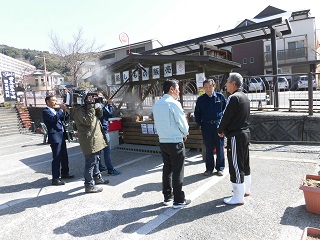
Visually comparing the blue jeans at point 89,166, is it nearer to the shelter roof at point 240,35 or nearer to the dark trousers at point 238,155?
the dark trousers at point 238,155

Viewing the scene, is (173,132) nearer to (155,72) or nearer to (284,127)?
(155,72)

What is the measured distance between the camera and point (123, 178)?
5148mm

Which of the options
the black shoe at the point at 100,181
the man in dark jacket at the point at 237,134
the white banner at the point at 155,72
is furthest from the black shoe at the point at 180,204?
the white banner at the point at 155,72

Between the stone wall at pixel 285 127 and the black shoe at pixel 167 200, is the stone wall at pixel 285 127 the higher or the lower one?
the higher one

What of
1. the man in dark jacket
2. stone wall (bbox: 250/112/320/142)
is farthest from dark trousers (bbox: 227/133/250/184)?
stone wall (bbox: 250/112/320/142)

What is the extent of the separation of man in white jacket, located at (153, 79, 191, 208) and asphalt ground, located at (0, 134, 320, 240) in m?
0.40

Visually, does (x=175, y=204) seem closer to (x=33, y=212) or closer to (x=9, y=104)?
(x=33, y=212)

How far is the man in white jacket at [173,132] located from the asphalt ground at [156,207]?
1.30ft

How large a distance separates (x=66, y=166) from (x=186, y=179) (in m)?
2.59

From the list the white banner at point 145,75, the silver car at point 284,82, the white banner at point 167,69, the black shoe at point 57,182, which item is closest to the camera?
the black shoe at point 57,182

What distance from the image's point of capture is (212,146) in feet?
16.4

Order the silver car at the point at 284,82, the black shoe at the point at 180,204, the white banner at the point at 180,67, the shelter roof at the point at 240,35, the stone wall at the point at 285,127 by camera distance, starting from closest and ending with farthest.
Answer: the black shoe at the point at 180,204 → the white banner at the point at 180,67 → the stone wall at the point at 285,127 → the silver car at the point at 284,82 → the shelter roof at the point at 240,35

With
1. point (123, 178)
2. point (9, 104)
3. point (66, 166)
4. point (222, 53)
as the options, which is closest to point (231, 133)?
point (123, 178)

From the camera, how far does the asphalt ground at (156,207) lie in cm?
307
